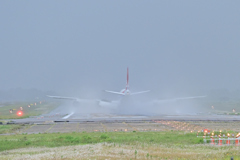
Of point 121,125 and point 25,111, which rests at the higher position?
point 25,111

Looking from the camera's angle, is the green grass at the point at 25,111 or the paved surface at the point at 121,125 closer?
the paved surface at the point at 121,125

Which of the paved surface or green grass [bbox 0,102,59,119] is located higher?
green grass [bbox 0,102,59,119]

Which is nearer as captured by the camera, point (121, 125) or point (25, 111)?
point (121, 125)

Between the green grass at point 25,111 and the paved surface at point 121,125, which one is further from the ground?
the green grass at point 25,111

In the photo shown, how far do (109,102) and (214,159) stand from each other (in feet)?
220

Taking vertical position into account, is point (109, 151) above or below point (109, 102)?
below

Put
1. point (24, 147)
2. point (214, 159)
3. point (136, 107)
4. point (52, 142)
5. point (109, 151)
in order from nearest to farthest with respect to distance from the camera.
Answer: point (214, 159) → point (109, 151) → point (24, 147) → point (52, 142) → point (136, 107)

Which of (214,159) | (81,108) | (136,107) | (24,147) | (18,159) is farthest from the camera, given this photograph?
(81,108)

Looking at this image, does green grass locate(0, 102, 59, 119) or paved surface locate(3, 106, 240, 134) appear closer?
paved surface locate(3, 106, 240, 134)

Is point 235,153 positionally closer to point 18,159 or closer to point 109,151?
point 109,151

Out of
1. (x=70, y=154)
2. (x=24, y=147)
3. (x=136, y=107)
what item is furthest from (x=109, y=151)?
(x=136, y=107)

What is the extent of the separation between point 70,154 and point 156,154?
4963mm

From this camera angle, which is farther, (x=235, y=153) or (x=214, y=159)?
(x=235, y=153)

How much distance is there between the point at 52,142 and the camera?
28.6 metres
